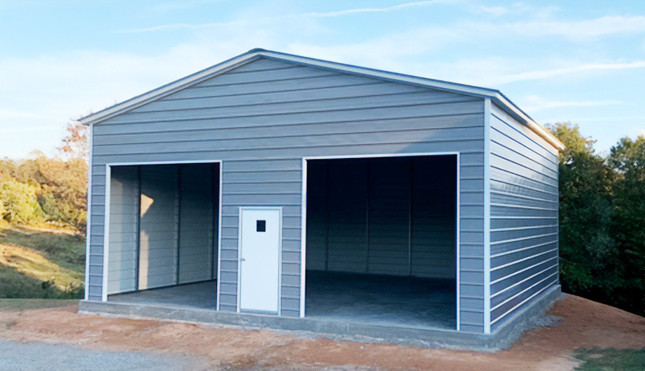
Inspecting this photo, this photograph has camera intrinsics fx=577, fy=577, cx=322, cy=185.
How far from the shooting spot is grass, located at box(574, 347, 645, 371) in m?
6.69

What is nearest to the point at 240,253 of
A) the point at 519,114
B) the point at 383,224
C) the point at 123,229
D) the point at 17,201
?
the point at 123,229

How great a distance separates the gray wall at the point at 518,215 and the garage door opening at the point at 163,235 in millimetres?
4560

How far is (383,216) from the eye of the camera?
47.5ft

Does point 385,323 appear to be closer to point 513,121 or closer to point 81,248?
point 513,121

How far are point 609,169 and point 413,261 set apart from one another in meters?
7.76

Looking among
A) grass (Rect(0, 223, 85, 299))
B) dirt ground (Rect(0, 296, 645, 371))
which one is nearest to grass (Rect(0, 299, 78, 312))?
dirt ground (Rect(0, 296, 645, 371))

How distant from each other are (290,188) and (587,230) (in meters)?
11.1

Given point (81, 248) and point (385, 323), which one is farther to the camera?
point (81, 248)

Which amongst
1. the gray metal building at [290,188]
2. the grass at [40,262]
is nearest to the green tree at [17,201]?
the grass at [40,262]

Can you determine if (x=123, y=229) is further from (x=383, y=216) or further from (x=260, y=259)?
(x=383, y=216)

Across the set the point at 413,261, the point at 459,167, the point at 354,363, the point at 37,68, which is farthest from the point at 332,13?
the point at 37,68

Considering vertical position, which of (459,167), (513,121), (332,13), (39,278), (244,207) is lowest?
(39,278)

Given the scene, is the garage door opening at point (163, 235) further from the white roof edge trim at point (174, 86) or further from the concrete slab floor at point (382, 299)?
the concrete slab floor at point (382, 299)

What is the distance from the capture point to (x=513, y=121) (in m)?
8.58
